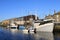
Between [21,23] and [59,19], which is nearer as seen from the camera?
[59,19]

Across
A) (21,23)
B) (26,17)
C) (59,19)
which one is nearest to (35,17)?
(21,23)

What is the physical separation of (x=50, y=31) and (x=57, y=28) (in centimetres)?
827

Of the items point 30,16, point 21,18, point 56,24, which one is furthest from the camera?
point 21,18

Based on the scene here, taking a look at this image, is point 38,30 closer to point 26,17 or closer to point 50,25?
point 50,25

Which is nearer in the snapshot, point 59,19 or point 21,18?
point 59,19

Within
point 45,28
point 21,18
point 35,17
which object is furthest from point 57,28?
point 21,18

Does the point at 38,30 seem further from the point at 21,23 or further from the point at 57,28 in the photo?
the point at 21,23

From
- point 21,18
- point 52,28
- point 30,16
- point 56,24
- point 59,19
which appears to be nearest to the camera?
point 52,28

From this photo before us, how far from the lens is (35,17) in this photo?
137250mm

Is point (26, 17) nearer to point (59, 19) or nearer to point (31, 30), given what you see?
point (59, 19)

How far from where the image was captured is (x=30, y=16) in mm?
150250

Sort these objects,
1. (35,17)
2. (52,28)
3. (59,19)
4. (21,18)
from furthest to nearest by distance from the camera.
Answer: (21,18) < (35,17) < (59,19) < (52,28)

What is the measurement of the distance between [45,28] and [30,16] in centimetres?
7288

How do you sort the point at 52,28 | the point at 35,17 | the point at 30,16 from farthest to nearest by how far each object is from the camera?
the point at 30,16 → the point at 35,17 → the point at 52,28
